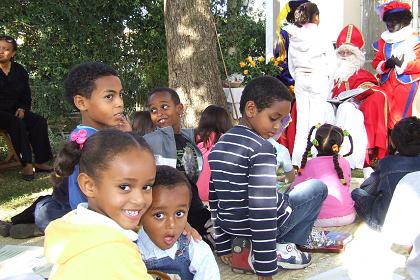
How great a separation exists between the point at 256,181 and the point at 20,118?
433 cm

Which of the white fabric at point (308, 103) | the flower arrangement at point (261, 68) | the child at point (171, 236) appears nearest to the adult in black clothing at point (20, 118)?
the flower arrangement at point (261, 68)

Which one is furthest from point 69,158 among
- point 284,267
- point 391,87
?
point 391,87

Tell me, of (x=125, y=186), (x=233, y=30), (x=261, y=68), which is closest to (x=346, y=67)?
(x=261, y=68)

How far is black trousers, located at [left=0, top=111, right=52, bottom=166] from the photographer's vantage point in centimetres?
616

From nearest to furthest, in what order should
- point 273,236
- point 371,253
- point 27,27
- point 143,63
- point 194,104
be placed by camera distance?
1. point 273,236
2. point 371,253
3. point 194,104
4. point 27,27
5. point 143,63

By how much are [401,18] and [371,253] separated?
3527 millimetres

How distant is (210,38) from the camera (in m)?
6.11

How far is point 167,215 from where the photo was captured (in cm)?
219

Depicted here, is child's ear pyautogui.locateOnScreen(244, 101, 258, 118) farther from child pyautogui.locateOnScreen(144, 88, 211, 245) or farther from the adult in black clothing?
the adult in black clothing

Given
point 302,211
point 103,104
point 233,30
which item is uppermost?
point 233,30

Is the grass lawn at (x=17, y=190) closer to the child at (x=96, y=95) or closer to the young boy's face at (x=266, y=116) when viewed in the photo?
the child at (x=96, y=95)

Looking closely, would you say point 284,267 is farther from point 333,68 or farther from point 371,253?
point 333,68

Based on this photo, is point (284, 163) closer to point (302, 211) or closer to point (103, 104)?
point (302, 211)

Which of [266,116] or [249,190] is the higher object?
[266,116]
